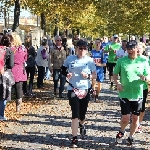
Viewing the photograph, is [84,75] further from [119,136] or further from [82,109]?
[119,136]

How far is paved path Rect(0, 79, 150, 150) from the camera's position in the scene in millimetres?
7695

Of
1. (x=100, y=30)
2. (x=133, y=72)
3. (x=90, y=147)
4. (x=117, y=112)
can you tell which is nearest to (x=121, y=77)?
(x=133, y=72)

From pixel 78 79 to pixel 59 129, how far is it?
6.03 feet

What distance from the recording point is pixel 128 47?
7305 mm

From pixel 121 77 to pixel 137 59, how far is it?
43cm

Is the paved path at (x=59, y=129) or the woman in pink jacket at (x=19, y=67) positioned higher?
the woman in pink jacket at (x=19, y=67)

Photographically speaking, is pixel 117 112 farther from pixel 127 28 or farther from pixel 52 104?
pixel 127 28

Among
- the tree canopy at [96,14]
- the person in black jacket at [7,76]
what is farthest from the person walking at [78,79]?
the tree canopy at [96,14]

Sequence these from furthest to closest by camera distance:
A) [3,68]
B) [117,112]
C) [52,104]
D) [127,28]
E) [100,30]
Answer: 1. [100,30]
2. [127,28]
3. [52,104]
4. [117,112]
5. [3,68]

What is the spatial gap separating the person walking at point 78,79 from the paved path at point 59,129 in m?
0.60

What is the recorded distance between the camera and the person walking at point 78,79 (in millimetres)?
7527

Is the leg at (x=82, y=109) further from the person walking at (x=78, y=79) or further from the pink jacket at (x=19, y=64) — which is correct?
the pink jacket at (x=19, y=64)

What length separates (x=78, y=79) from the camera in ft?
25.1

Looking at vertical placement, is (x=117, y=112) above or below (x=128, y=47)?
below
